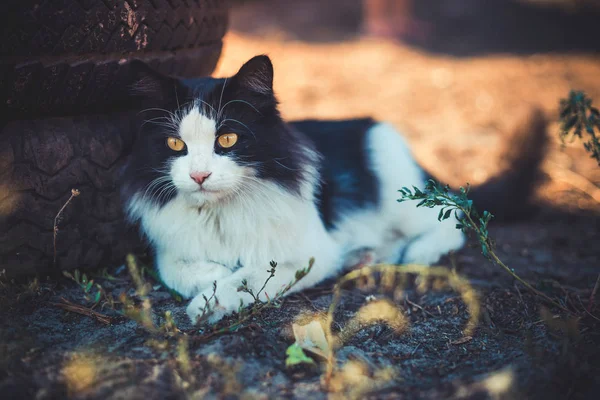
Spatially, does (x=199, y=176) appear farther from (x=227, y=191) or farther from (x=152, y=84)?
(x=152, y=84)

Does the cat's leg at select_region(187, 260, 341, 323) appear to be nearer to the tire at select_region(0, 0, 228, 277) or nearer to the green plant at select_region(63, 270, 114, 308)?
the green plant at select_region(63, 270, 114, 308)

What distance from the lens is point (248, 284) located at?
6.84ft

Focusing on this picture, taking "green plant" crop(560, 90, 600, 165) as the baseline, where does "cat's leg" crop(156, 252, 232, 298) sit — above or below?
below

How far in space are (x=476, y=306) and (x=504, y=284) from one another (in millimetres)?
355

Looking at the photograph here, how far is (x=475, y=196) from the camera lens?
313 centimetres

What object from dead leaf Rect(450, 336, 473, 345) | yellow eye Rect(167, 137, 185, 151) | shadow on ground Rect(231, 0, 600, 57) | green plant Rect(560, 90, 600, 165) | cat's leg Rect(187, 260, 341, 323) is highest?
shadow on ground Rect(231, 0, 600, 57)

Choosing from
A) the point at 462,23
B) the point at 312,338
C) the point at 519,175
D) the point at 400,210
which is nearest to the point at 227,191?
the point at 312,338

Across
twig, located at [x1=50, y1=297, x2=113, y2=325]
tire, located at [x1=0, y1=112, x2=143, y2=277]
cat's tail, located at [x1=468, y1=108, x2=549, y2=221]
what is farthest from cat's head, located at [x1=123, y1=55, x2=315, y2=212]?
cat's tail, located at [x1=468, y1=108, x2=549, y2=221]

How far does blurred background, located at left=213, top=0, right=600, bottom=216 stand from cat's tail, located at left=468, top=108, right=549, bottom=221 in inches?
12.9

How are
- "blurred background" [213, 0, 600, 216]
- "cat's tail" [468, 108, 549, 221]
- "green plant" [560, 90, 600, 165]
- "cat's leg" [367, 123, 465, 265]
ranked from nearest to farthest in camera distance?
"green plant" [560, 90, 600, 165] < "cat's leg" [367, 123, 465, 265] < "cat's tail" [468, 108, 549, 221] < "blurred background" [213, 0, 600, 216]

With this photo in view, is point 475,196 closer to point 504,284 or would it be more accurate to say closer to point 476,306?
point 504,284

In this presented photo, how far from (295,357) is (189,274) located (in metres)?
0.73

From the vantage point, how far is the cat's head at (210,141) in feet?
6.40

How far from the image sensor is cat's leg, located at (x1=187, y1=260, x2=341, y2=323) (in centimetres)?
192
